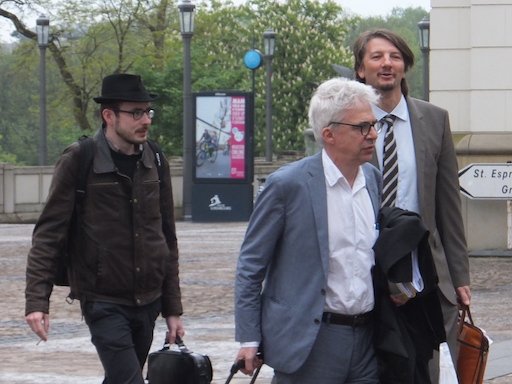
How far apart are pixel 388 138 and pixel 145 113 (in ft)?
3.33

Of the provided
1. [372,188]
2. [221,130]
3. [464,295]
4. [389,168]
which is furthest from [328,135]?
[221,130]

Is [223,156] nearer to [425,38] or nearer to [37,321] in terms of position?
[425,38]

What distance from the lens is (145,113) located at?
16.9 feet

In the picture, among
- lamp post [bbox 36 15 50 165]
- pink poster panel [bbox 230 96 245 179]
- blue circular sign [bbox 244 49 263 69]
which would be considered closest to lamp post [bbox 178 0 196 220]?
pink poster panel [bbox 230 96 245 179]

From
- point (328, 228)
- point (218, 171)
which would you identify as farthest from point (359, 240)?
point (218, 171)

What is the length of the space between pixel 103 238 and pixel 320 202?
127 centimetres

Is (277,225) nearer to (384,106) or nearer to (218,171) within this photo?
(384,106)

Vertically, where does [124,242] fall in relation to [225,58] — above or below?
below

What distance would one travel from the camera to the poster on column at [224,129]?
25.8m

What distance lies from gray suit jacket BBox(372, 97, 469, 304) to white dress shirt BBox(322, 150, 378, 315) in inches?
26.5

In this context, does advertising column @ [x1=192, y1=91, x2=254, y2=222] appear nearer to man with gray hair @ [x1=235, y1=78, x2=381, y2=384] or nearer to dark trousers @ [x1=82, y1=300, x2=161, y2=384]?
dark trousers @ [x1=82, y1=300, x2=161, y2=384]

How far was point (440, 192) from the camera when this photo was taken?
4.84 m

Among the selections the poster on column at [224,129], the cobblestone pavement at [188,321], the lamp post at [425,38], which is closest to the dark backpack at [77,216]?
the cobblestone pavement at [188,321]

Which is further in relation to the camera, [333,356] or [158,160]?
[158,160]
